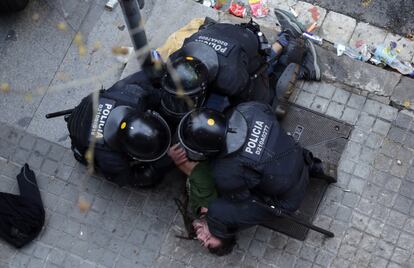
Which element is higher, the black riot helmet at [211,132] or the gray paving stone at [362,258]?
the black riot helmet at [211,132]

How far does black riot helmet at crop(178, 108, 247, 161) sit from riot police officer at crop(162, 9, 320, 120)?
1.04ft

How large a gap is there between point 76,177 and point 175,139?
1.27 m

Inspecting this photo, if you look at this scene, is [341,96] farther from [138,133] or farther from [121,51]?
[121,51]

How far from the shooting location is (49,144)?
5.92m

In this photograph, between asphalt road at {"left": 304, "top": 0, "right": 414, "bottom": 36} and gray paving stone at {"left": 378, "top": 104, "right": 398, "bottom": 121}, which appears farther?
asphalt road at {"left": 304, "top": 0, "right": 414, "bottom": 36}

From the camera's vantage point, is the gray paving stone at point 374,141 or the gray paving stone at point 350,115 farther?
the gray paving stone at point 350,115

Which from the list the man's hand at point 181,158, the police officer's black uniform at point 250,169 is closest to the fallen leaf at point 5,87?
the man's hand at point 181,158

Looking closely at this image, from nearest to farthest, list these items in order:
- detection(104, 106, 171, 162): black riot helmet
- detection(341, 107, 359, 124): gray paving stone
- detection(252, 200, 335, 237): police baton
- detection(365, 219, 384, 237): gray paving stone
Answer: detection(104, 106, 171, 162): black riot helmet, detection(252, 200, 335, 237): police baton, detection(365, 219, 384, 237): gray paving stone, detection(341, 107, 359, 124): gray paving stone

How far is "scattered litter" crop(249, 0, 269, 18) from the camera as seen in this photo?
629cm

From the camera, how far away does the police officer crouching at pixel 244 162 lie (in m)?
4.61

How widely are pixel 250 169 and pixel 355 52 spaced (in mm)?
2191

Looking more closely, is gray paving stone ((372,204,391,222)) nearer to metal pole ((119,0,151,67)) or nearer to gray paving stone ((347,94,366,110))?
gray paving stone ((347,94,366,110))

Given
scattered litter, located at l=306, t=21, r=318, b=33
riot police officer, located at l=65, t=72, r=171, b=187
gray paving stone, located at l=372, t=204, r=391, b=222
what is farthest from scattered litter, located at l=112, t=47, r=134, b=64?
gray paving stone, located at l=372, t=204, r=391, b=222

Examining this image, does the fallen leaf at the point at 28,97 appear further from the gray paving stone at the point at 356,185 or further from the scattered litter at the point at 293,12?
the gray paving stone at the point at 356,185
